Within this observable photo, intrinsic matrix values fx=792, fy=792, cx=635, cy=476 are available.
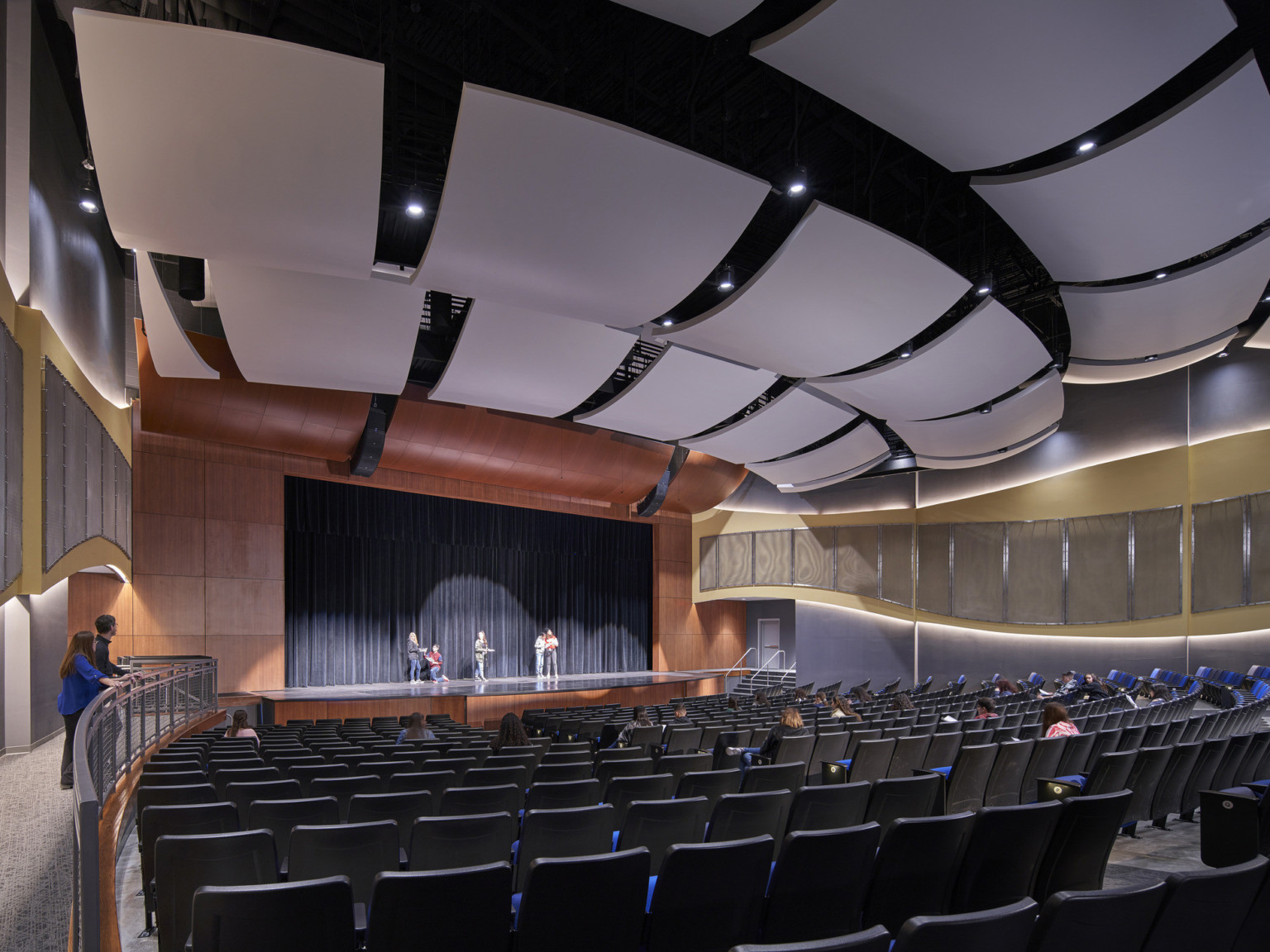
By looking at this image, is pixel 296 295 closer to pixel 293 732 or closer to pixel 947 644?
pixel 293 732

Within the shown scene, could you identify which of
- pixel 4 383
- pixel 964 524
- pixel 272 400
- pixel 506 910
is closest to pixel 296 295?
pixel 4 383

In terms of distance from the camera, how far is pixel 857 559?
23312mm

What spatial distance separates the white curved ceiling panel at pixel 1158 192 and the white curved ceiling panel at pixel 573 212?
2.98 meters

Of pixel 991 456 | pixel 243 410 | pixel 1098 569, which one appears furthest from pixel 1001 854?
pixel 1098 569

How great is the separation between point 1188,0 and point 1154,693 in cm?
960

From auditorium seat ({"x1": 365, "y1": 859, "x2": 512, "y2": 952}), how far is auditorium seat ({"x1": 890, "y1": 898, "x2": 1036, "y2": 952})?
4.07 feet

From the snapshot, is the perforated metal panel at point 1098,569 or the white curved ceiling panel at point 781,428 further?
the perforated metal panel at point 1098,569

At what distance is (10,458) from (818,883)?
341 inches

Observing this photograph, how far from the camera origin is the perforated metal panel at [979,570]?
20.4 m

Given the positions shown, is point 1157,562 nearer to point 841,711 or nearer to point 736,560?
point 736,560

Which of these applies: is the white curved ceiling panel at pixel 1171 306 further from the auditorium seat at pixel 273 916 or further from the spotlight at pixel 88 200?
the spotlight at pixel 88 200

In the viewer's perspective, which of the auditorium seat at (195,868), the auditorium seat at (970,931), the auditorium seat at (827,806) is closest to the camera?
the auditorium seat at (970,931)

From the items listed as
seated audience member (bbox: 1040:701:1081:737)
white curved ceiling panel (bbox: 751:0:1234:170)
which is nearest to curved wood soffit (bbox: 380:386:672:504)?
white curved ceiling panel (bbox: 751:0:1234:170)

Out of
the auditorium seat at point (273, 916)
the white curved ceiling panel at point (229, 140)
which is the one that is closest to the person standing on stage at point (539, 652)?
the white curved ceiling panel at point (229, 140)
